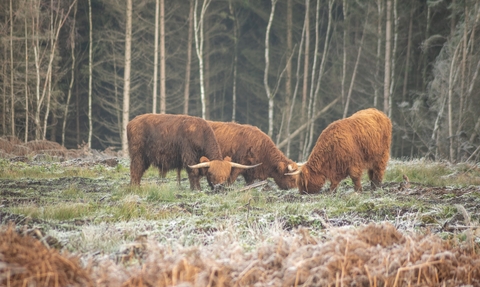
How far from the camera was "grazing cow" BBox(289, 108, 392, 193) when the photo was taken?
1045 cm

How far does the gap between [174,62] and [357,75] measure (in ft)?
38.8

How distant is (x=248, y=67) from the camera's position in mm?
38812

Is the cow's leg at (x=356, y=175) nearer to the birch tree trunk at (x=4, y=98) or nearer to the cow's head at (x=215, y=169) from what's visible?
the cow's head at (x=215, y=169)

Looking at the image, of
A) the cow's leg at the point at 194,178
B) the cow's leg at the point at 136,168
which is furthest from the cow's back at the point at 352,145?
the cow's leg at the point at 136,168

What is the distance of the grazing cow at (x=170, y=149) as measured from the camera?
38.4 ft

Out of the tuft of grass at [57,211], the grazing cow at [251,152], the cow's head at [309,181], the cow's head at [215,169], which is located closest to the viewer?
the tuft of grass at [57,211]

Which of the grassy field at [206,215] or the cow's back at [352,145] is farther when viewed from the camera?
the cow's back at [352,145]

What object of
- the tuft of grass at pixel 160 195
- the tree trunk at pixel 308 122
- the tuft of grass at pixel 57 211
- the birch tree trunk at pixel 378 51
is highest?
the birch tree trunk at pixel 378 51

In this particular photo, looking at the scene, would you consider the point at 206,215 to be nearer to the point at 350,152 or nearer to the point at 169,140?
the point at 350,152

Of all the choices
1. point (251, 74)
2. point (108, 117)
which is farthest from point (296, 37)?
point (108, 117)

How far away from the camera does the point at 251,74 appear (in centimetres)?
3838

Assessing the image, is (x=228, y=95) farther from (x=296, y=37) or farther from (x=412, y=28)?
(x=412, y=28)

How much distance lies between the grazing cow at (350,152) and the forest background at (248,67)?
27.4 ft

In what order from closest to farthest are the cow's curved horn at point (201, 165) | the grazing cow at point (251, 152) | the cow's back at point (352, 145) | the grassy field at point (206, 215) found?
the grassy field at point (206, 215) → the cow's back at point (352, 145) → the cow's curved horn at point (201, 165) → the grazing cow at point (251, 152)
